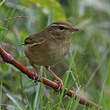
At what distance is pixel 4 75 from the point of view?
12.5 feet

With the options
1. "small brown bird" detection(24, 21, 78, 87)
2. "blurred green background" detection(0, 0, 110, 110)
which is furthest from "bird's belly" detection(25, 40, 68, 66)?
"blurred green background" detection(0, 0, 110, 110)

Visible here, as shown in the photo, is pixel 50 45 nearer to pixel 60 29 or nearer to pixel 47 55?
pixel 47 55

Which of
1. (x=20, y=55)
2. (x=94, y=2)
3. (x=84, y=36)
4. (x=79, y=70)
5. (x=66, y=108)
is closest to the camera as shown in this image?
(x=66, y=108)

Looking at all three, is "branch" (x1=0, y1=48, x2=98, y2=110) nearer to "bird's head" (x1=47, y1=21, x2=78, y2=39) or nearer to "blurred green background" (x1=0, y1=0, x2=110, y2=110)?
"blurred green background" (x1=0, y1=0, x2=110, y2=110)

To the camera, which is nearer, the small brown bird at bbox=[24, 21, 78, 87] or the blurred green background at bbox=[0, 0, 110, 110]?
the blurred green background at bbox=[0, 0, 110, 110]

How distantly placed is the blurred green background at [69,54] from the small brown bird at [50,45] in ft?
0.46

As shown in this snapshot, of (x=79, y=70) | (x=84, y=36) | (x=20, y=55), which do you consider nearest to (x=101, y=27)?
(x=84, y=36)

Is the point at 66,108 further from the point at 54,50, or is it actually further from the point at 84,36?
the point at 84,36

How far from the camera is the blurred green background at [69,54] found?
9.20ft

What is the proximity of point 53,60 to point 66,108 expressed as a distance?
2.32ft

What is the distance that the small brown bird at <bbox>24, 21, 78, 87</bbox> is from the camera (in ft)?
10.4

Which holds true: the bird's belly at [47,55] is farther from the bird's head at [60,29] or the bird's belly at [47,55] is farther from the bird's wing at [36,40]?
the bird's head at [60,29]

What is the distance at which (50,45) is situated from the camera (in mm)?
3285

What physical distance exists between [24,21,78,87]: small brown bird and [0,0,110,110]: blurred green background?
0.14 metres
